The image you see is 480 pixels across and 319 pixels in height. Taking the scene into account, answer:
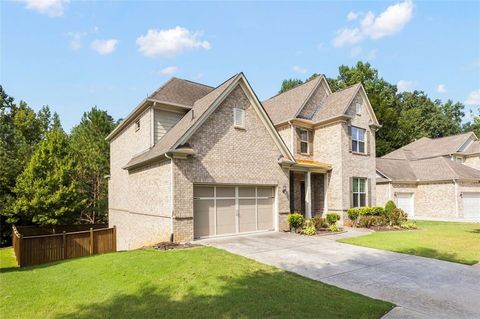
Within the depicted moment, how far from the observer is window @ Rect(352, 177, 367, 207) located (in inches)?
851

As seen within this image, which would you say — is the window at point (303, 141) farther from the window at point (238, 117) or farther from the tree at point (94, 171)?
the tree at point (94, 171)

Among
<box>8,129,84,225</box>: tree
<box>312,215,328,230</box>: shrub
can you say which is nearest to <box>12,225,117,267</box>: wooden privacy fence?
<box>8,129,84,225</box>: tree

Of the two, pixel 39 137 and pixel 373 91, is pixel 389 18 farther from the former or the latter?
pixel 39 137

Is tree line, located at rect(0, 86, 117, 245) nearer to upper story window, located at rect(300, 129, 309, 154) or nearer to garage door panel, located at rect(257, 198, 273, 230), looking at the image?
garage door panel, located at rect(257, 198, 273, 230)

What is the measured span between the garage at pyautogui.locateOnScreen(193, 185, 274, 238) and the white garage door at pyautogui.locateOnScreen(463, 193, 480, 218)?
20.7 meters

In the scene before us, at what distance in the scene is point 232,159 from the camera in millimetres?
14891

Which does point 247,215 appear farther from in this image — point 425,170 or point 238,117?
point 425,170

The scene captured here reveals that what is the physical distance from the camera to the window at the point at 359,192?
21609mm

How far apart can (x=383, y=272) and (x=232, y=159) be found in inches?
315

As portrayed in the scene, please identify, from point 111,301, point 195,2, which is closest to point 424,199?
point 195,2

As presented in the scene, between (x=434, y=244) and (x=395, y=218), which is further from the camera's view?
(x=395, y=218)

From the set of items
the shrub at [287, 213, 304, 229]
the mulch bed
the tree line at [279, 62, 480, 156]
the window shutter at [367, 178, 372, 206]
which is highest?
the tree line at [279, 62, 480, 156]

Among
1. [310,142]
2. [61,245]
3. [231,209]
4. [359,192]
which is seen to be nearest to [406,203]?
[359,192]

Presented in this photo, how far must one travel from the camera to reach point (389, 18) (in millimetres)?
14203
